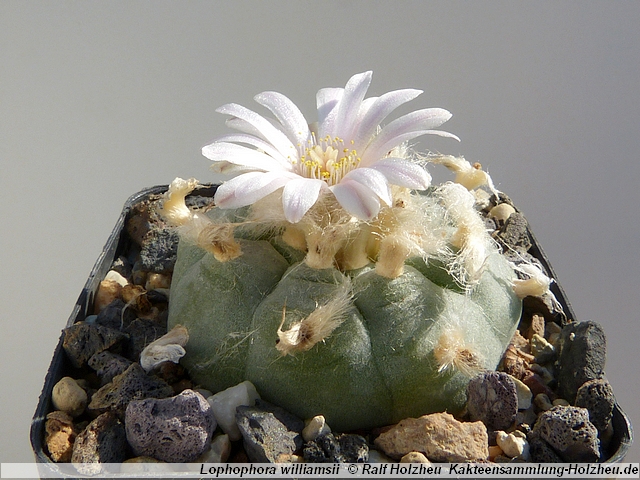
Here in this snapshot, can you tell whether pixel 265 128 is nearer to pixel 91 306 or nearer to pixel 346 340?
pixel 346 340

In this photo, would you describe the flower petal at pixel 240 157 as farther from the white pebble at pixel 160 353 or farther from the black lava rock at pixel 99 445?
the black lava rock at pixel 99 445

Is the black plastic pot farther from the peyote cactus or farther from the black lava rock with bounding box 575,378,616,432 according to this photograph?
the peyote cactus

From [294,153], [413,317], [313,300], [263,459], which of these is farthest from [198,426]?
[294,153]

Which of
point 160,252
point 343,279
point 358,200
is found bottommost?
point 160,252

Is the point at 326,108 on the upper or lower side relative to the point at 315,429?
upper

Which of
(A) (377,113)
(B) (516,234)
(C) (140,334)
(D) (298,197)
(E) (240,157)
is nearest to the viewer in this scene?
(D) (298,197)

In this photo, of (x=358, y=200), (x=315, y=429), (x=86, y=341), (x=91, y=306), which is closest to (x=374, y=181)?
(x=358, y=200)
